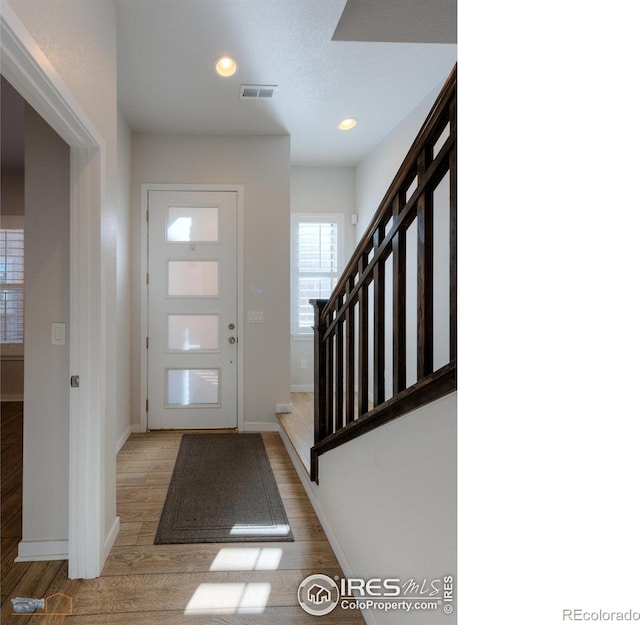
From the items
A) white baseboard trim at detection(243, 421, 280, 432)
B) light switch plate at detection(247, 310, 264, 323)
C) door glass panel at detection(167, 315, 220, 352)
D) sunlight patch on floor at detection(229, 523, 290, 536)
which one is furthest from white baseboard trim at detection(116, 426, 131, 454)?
sunlight patch on floor at detection(229, 523, 290, 536)

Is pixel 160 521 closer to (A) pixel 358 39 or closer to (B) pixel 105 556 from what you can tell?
(B) pixel 105 556

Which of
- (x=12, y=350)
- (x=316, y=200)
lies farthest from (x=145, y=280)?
(x=12, y=350)

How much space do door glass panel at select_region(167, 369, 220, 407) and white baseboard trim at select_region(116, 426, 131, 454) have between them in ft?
1.48

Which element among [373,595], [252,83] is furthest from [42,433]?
[252,83]

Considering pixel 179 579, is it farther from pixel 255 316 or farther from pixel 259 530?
pixel 255 316

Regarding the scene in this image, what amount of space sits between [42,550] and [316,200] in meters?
4.69

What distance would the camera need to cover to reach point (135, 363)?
468 cm

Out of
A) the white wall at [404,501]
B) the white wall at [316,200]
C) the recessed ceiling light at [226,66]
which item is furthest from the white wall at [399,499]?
the white wall at [316,200]

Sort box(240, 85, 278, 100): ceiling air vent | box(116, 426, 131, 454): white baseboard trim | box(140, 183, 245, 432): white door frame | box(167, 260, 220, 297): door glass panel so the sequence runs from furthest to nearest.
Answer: box(167, 260, 220, 297): door glass panel
box(140, 183, 245, 432): white door frame
box(116, 426, 131, 454): white baseboard trim
box(240, 85, 278, 100): ceiling air vent

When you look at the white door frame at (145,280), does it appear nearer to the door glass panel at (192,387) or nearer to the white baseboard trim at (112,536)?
the door glass panel at (192,387)

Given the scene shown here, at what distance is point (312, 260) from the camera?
6.09 metres

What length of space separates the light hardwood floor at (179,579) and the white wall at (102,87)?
25 cm

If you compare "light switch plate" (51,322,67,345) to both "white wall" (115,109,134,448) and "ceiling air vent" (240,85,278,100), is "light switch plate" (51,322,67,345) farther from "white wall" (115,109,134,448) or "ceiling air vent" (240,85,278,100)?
"ceiling air vent" (240,85,278,100)

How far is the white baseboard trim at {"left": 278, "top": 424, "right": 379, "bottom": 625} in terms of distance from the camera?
189 centimetres
